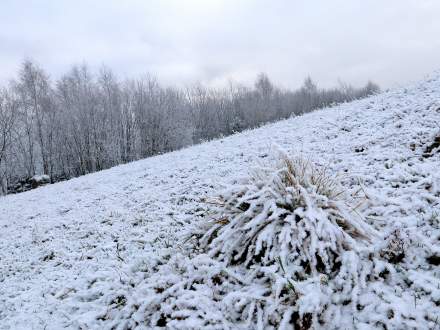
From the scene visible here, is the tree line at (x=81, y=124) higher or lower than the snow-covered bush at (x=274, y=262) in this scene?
higher

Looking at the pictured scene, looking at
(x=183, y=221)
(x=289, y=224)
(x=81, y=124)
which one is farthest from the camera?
(x=81, y=124)

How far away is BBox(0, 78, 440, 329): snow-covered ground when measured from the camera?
117 inches

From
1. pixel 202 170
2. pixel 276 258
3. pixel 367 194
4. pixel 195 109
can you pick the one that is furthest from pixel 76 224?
pixel 195 109

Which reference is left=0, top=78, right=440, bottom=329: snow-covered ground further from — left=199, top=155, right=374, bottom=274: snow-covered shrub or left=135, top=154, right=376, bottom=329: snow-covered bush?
left=199, top=155, right=374, bottom=274: snow-covered shrub

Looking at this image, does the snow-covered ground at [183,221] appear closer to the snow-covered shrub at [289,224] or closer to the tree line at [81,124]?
the snow-covered shrub at [289,224]

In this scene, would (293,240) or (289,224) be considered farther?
(289,224)

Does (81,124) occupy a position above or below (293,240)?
above

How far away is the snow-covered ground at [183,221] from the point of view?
117 inches

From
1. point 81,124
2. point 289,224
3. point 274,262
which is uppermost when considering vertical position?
point 81,124

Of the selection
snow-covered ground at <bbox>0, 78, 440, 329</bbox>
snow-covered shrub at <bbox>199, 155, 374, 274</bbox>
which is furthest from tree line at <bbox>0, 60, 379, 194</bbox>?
snow-covered shrub at <bbox>199, 155, 374, 274</bbox>

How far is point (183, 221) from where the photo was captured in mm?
5387

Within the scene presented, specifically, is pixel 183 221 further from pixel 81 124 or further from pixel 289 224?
pixel 81 124

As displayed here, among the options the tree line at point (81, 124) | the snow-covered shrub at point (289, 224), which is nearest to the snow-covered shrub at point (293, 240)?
the snow-covered shrub at point (289, 224)

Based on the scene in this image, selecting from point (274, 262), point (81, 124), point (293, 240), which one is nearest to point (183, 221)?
point (274, 262)
